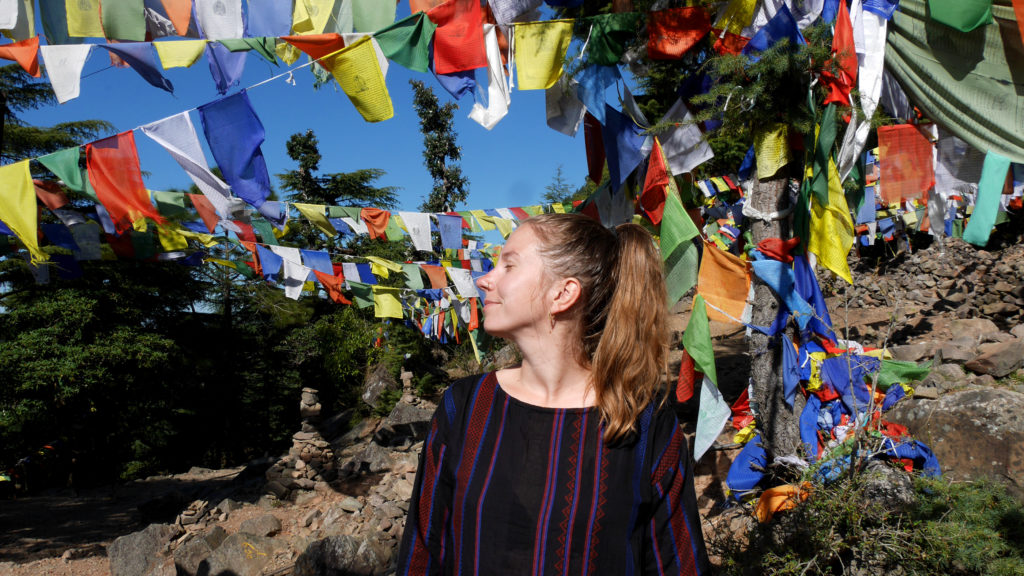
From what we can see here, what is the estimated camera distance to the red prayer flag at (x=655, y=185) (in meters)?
3.63

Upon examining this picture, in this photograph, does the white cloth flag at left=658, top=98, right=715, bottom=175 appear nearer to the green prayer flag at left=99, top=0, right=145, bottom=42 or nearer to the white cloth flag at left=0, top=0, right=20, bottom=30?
the green prayer flag at left=99, top=0, right=145, bottom=42

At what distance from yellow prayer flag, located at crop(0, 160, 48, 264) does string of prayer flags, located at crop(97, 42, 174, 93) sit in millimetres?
1266

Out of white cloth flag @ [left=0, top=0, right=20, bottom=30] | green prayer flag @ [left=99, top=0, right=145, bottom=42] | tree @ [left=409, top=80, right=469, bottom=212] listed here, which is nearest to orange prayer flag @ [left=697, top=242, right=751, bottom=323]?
green prayer flag @ [left=99, top=0, right=145, bottom=42]

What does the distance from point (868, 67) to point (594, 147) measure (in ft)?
5.97

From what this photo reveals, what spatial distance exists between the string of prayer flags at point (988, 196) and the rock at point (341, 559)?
6.22 m

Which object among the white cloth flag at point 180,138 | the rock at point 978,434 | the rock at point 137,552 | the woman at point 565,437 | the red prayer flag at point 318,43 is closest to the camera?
the woman at point 565,437

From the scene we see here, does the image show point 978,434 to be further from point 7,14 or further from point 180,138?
point 7,14

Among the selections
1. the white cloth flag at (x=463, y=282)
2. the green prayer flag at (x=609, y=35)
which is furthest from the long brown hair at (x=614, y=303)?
the white cloth flag at (x=463, y=282)

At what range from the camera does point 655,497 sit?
1416 mm

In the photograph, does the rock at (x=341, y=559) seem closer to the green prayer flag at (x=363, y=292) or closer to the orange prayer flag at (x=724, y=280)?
the green prayer flag at (x=363, y=292)

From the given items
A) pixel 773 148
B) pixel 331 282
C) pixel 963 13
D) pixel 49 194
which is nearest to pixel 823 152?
pixel 773 148

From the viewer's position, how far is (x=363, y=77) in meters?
3.72

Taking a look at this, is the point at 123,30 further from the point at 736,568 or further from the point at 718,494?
the point at 718,494

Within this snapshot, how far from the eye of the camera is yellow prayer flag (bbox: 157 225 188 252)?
25.9ft
